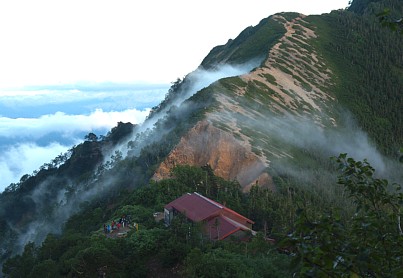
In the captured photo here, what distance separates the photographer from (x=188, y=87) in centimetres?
10262

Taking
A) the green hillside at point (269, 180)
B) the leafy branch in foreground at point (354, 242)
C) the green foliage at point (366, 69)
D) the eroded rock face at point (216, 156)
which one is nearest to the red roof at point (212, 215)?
the green hillside at point (269, 180)

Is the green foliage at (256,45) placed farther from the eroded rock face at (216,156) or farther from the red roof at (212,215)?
the red roof at (212,215)

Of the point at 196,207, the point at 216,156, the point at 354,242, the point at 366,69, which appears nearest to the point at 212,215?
the point at 196,207

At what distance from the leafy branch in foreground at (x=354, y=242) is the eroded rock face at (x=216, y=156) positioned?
36411 millimetres

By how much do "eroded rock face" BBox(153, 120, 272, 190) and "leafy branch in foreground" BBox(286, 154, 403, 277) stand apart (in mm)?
36411

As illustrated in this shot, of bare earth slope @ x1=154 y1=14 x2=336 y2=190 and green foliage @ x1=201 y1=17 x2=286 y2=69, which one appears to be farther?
green foliage @ x1=201 y1=17 x2=286 y2=69

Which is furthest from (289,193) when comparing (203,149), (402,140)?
(402,140)

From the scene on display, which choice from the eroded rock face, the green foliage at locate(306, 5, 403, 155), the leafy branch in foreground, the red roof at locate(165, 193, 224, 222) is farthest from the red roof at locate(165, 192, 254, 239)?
the green foliage at locate(306, 5, 403, 155)

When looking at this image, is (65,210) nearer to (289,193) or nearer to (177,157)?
(177,157)

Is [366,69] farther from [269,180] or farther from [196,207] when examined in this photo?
[196,207]

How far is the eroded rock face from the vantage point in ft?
147

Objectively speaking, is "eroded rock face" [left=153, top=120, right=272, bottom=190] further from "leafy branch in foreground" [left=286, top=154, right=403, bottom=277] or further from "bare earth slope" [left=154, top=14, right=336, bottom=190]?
"leafy branch in foreground" [left=286, top=154, right=403, bottom=277]

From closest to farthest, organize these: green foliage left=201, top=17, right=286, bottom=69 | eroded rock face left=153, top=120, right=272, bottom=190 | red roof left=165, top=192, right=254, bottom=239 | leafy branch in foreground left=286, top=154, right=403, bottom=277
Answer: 1. leafy branch in foreground left=286, top=154, right=403, bottom=277
2. red roof left=165, top=192, right=254, bottom=239
3. eroded rock face left=153, top=120, right=272, bottom=190
4. green foliage left=201, top=17, right=286, bottom=69

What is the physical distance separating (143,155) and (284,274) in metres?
37.0
